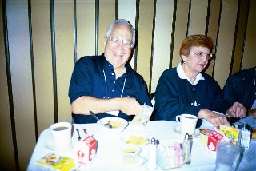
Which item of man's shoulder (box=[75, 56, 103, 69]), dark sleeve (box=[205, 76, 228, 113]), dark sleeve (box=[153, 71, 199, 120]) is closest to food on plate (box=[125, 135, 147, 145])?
dark sleeve (box=[153, 71, 199, 120])

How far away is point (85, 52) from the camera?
303 centimetres

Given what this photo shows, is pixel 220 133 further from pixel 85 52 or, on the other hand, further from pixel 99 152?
pixel 85 52

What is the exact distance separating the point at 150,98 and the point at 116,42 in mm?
696

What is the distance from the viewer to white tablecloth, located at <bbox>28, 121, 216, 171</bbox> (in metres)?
1.62

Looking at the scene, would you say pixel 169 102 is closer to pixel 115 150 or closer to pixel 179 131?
pixel 179 131

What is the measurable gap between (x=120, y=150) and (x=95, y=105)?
0.60 meters

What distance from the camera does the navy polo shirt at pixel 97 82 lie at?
2.46 metres

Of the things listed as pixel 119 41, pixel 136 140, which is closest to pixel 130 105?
pixel 136 140

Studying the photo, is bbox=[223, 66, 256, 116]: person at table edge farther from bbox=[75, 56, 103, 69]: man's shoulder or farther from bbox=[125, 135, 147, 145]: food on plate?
bbox=[125, 135, 147, 145]: food on plate

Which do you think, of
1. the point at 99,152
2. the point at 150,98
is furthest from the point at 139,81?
the point at 99,152

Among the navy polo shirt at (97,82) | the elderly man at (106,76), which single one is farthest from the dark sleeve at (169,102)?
the elderly man at (106,76)

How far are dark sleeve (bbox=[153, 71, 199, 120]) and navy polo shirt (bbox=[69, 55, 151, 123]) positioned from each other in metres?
0.17

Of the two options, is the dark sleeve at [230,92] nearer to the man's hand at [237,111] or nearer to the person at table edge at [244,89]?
the person at table edge at [244,89]

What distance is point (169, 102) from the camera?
265 centimetres
